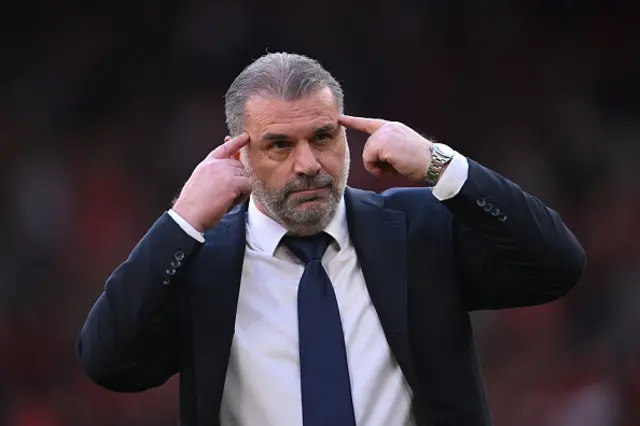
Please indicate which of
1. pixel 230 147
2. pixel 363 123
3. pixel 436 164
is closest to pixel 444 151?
pixel 436 164

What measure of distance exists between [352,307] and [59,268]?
2064mm

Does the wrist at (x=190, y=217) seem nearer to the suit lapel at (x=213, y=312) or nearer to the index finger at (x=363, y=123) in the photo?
the suit lapel at (x=213, y=312)

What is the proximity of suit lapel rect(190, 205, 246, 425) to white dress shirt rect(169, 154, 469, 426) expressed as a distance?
0.12ft

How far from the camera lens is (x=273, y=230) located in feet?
6.95

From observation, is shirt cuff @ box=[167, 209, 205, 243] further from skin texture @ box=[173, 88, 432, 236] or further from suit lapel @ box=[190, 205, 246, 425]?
suit lapel @ box=[190, 205, 246, 425]

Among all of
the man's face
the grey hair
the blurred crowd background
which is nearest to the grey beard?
the man's face

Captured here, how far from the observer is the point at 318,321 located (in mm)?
1999

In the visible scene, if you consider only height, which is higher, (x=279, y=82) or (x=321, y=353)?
(x=279, y=82)

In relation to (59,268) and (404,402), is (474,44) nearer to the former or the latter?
(59,268)

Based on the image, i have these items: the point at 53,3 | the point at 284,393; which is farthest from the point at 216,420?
the point at 53,3

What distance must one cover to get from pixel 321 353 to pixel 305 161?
355 mm

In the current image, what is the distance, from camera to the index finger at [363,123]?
6.69 ft

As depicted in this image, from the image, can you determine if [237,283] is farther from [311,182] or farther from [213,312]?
[311,182]

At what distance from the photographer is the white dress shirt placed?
1955 mm
